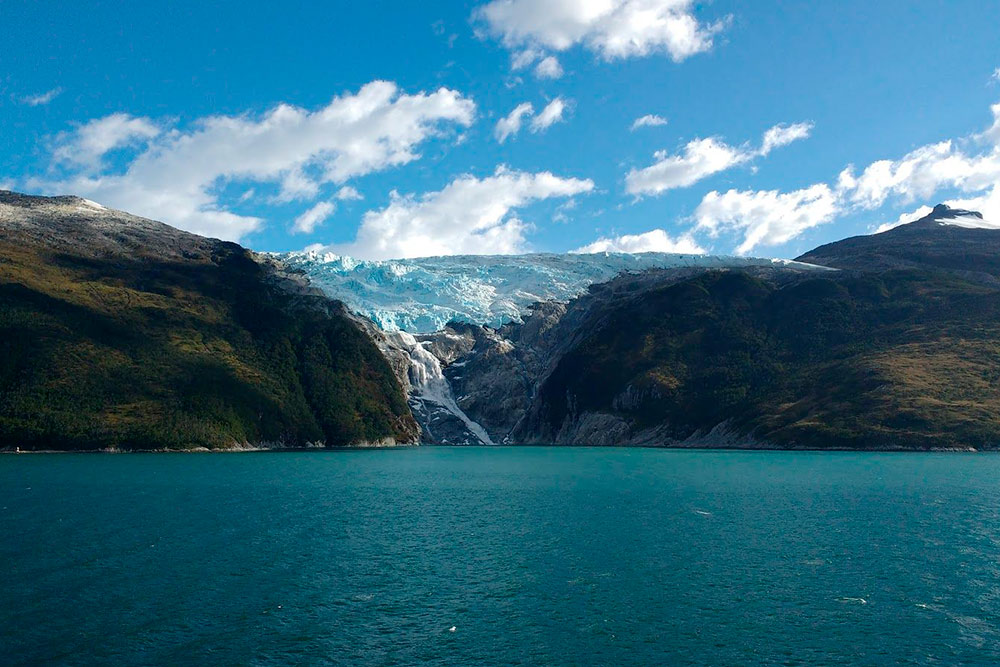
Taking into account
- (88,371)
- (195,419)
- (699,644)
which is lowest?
(699,644)

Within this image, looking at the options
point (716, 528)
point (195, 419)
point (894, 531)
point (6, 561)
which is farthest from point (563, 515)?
point (195, 419)

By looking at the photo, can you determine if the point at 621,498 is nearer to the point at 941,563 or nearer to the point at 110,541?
the point at 941,563

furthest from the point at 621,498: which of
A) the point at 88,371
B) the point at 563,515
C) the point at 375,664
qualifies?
the point at 88,371

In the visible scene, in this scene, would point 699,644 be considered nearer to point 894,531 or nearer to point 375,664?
point 375,664

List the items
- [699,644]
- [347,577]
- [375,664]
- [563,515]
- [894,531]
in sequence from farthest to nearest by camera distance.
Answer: [563,515]
[894,531]
[347,577]
[699,644]
[375,664]

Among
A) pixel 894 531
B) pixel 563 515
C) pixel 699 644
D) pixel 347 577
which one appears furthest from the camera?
pixel 563 515

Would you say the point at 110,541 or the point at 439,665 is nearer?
the point at 439,665

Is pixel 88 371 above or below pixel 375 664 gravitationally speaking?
above
